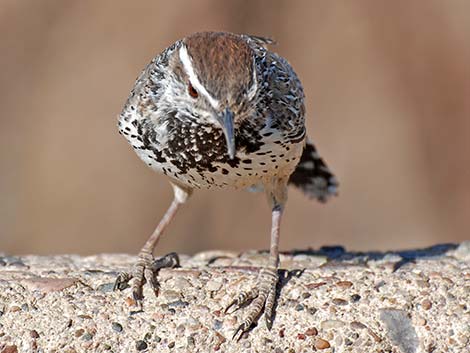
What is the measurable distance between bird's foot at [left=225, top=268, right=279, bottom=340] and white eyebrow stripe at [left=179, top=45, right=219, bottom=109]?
0.97 meters

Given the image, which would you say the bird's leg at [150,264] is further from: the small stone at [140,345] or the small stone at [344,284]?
the small stone at [344,284]

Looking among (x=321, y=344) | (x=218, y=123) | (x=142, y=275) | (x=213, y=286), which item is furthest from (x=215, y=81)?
(x=321, y=344)

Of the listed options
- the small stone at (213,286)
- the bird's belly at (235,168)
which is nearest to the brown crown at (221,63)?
the bird's belly at (235,168)

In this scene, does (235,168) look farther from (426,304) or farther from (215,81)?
(426,304)

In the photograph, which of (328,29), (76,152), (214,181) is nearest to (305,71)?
(328,29)

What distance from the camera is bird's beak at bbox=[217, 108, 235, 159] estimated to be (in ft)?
14.9

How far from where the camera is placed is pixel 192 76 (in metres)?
4.70

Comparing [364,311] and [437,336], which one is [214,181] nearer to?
[364,311]

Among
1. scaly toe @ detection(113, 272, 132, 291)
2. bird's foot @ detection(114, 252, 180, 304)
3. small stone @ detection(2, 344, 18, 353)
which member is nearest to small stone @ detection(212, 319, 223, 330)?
bird's foot @ detection(114, 252, 180, 304)

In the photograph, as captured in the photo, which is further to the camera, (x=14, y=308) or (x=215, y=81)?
(x=14, y=308)

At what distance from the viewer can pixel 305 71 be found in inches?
464

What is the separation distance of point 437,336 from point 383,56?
7.29 metres

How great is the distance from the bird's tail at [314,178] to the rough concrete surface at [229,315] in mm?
1259

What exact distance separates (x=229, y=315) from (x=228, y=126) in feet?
3.00
